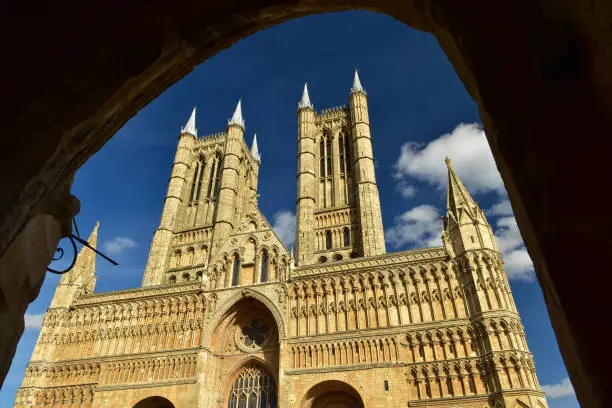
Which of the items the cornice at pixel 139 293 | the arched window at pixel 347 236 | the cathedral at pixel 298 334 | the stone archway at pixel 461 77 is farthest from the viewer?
the arched window at pixel 347 236

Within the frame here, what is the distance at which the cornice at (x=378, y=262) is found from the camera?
64.0 feet

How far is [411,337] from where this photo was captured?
17.5 meters

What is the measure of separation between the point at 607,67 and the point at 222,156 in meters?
47.7

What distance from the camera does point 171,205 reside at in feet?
138

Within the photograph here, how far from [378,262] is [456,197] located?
219 inches

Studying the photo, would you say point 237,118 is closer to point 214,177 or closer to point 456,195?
point 214,177

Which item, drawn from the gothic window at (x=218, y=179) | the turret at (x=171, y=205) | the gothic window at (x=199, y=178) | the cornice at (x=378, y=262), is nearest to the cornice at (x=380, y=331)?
the cornice at (x=378, y=262)

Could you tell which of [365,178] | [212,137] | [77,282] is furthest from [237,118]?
[77,282]

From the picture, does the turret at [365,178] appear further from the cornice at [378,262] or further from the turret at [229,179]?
the turret at [229,179]

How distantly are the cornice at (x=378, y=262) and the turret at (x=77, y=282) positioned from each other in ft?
45.8

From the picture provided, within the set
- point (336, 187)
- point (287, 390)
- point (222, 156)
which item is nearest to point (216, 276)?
point (287, 390)

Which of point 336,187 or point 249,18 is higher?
point 336,187

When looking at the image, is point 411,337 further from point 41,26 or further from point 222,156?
point 222,156

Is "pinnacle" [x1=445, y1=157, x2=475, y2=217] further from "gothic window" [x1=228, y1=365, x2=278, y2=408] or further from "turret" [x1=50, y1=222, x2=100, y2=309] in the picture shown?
"turret" [x1=50, y1=222, x2=100, y2=309]
